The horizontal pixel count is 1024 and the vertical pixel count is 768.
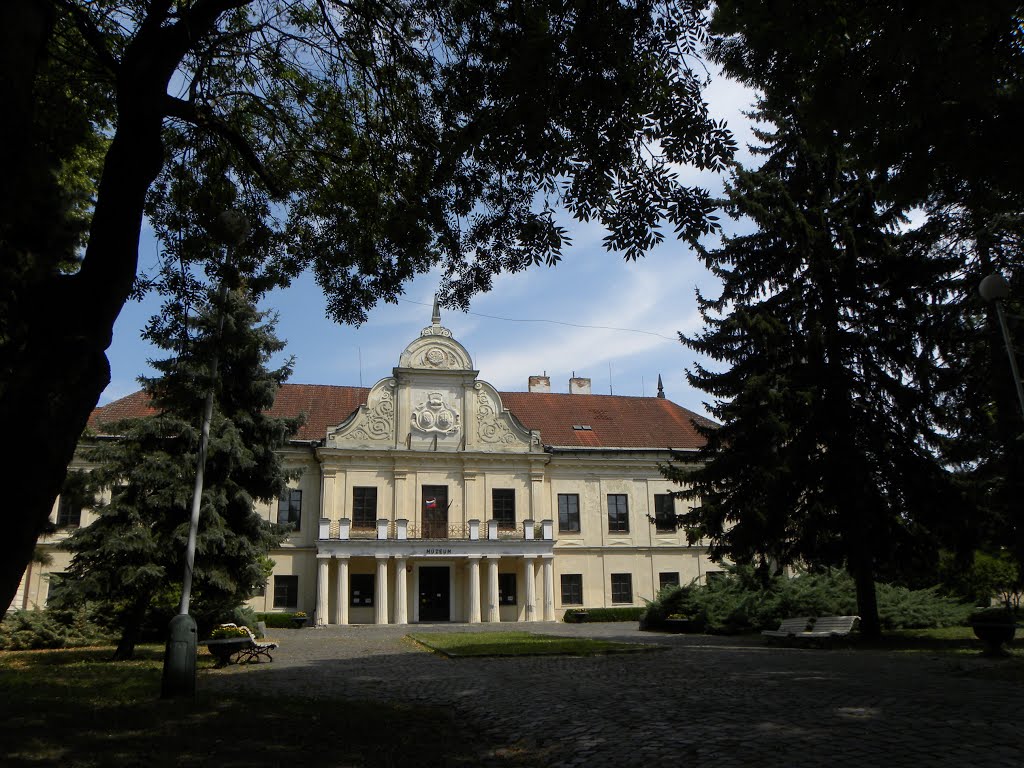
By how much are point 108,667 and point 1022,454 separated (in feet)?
60.0

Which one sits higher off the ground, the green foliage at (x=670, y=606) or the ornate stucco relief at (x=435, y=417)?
the ornate stucco relief at (x=435, y=417)

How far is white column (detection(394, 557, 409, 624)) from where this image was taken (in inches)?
1264

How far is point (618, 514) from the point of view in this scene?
36.8m

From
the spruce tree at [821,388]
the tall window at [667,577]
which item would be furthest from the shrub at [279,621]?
the spruce tree at [821,388]

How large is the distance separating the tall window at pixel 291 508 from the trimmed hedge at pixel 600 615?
12868mm

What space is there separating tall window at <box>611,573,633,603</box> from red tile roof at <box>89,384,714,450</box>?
640 centimetres

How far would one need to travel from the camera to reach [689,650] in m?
15.8

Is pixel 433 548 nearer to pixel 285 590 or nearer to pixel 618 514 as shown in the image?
pixel 285 590

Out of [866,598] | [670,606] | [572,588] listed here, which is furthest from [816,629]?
[572,588]

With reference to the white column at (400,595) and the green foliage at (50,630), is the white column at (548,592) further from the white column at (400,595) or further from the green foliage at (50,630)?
the green foliage at (50,630)

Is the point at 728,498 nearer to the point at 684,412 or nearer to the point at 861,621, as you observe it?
the point at 861,621

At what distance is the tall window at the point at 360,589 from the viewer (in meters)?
Result: 33.0

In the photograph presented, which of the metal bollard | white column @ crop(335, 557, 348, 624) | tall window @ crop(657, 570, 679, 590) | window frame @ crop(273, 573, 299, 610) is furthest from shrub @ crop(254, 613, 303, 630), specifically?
the metal bollard

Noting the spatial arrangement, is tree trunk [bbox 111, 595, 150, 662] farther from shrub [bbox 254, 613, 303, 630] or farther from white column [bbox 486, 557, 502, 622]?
white column [bbox 486, 557, 502, 622]
